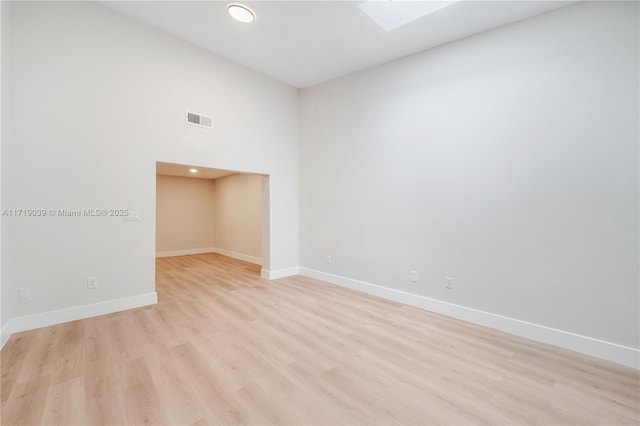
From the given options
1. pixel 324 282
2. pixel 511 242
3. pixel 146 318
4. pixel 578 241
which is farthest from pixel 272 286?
pixel 578 241

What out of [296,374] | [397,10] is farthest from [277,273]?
[397,10]

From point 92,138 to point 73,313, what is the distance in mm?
1986

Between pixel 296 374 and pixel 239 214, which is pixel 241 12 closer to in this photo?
pixel 296 374

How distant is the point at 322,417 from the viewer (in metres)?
1.61

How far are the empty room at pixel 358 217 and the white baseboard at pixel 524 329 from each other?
0.06 feet

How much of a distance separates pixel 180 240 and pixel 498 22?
325 inches

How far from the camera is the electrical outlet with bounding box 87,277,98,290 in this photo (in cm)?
298

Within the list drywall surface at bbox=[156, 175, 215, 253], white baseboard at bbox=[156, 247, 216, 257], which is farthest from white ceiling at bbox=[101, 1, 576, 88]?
white baseboard at bbox=[156, 247, 216, 257]

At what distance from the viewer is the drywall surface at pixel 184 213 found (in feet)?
24.1

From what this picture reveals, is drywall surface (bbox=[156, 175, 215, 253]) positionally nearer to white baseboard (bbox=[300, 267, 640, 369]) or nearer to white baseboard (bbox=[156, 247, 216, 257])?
white baseboard (bbox=[156, 247, 216, 257])

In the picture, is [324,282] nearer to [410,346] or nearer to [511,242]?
[410,346]

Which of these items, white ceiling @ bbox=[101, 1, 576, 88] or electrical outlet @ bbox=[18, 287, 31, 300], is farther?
white ceiling @ bbox=[101, 1, 576, 88]

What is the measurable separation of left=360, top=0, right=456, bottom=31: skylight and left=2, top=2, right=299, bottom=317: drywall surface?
238cm

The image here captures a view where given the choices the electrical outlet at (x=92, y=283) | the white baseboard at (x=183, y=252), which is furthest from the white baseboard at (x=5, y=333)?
the white baseboard at (x=183, y=252)
